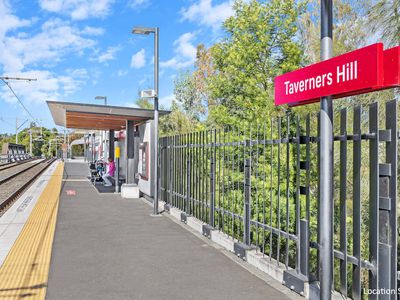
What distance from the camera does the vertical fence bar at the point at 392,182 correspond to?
131 inches

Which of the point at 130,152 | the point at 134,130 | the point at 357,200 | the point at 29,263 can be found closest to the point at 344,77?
the point at 357,200

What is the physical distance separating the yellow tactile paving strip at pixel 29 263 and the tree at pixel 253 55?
1471cm

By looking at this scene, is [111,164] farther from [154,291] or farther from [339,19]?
[154,291]

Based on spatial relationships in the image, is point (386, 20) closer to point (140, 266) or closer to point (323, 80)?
point (323, 80)

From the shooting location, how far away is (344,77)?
333cm

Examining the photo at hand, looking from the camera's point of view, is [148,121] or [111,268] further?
[148,121]

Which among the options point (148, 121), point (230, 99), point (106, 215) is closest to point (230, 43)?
point (230, 99)

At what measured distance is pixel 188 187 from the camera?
30.6 ft

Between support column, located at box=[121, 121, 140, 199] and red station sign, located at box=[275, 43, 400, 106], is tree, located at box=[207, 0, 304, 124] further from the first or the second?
red station sign, located at box=[275, 43, 400, 106]

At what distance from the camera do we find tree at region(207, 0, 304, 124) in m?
22.7

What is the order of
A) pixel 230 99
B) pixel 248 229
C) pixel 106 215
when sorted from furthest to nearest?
pixel 230 99 < pixel 106 215 < pixel 248 229

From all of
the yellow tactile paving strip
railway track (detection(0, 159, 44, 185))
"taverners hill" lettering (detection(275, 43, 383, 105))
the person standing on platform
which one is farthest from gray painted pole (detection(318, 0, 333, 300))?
railway track (detection(0, 159, 44, 185))

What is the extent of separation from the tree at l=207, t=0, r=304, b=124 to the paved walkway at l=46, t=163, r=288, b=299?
1434 cm

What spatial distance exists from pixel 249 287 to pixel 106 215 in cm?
645
